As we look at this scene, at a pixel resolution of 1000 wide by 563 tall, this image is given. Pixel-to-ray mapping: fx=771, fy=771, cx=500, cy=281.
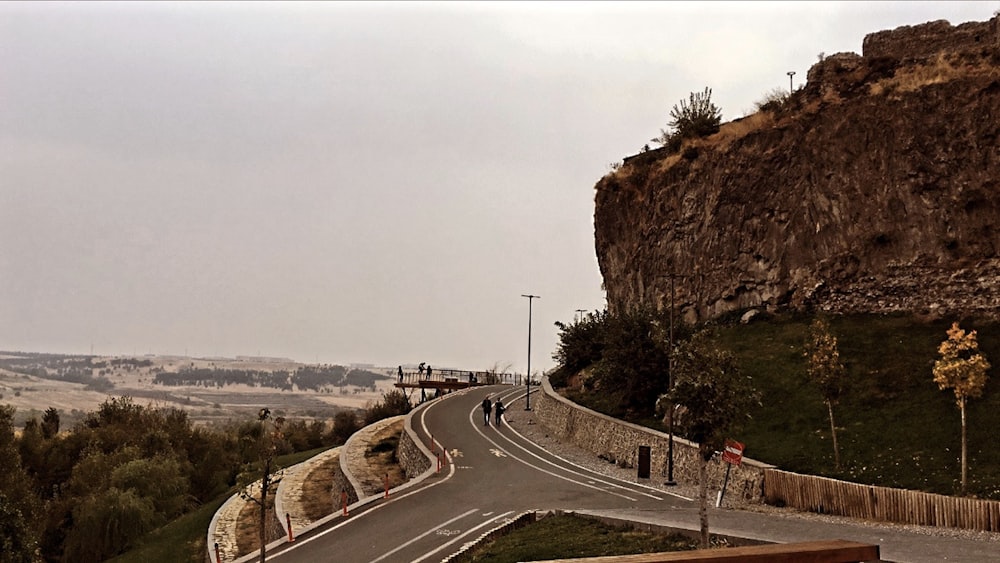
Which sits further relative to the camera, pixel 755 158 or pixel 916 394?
pixel 755 158

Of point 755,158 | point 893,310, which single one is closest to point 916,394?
point 893,310

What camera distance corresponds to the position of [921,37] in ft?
158

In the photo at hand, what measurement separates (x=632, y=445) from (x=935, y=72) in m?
27.2

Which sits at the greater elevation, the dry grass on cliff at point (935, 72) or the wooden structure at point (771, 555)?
the dry grass on cliff at point (935, 72)

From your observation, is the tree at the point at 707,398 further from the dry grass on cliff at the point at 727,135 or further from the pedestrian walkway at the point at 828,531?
the dry grass on cliff at the point at 727,135

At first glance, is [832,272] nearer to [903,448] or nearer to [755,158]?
[755,158]

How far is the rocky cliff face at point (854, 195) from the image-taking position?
131ft

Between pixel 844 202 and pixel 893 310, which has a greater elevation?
pixel 844 202

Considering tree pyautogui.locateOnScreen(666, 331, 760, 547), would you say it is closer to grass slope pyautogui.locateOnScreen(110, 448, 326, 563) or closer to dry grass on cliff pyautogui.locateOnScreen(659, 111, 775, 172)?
grass slope pyautogui.locateOnScreen(110, 448, 326, 563)

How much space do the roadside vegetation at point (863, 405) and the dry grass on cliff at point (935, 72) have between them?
43.9ft

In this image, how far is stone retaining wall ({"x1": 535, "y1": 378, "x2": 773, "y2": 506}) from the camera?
28391 mm

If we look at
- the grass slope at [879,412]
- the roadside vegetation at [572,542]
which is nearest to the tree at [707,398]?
the roadside vegetation at [572,542]

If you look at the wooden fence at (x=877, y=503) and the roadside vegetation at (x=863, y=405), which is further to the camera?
the roadside vegetation at (x=863, y=405)

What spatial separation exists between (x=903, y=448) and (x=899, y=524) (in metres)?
7.42
